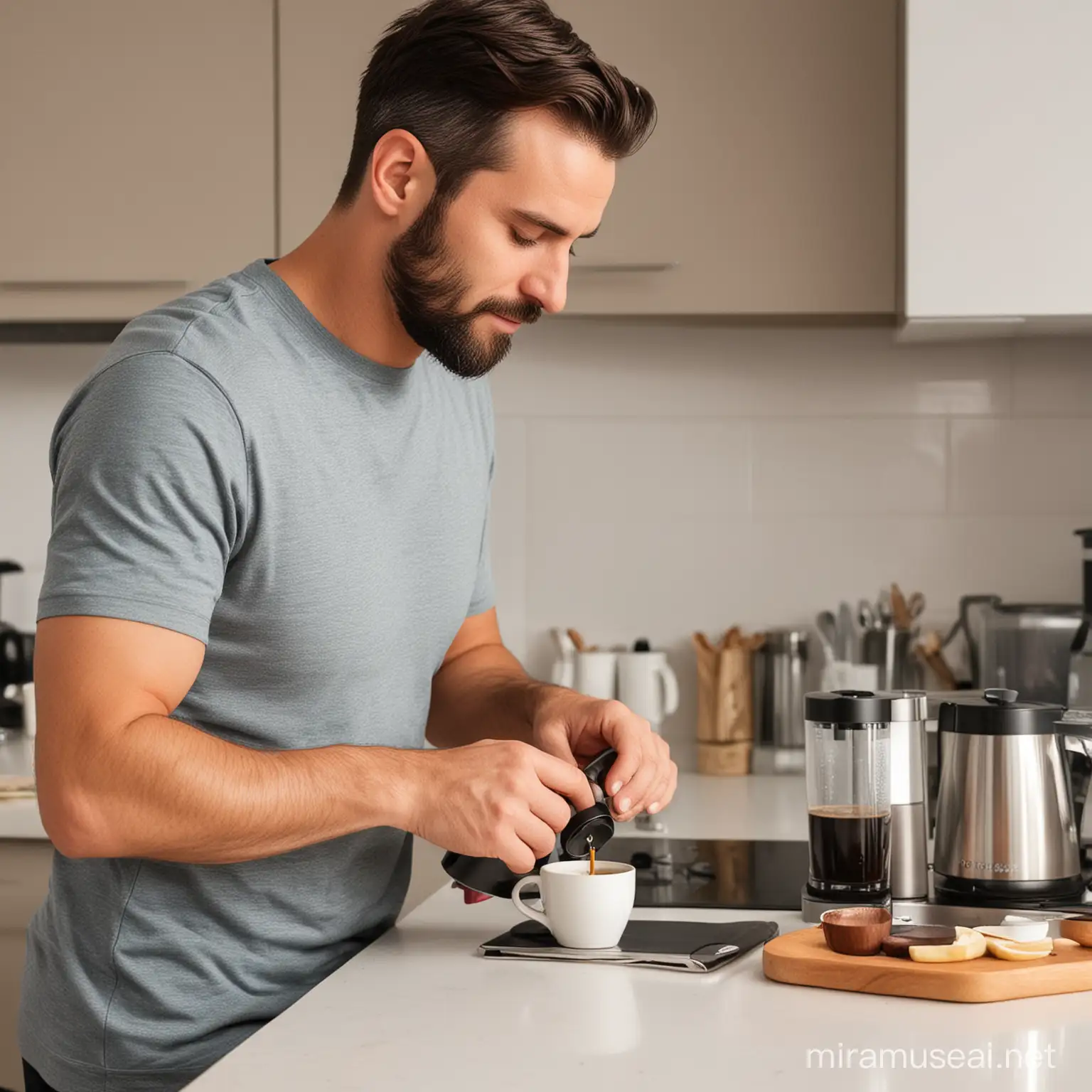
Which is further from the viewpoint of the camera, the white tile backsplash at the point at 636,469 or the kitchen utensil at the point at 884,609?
Result: the white tile backsplash at the point at 636,469

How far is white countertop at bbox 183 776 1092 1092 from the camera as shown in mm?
841

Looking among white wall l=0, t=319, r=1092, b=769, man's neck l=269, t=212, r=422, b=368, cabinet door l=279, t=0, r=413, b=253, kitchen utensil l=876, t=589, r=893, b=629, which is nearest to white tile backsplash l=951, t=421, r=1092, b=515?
white wall l=0, t=319, r=1092, b=769

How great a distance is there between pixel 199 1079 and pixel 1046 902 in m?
0.73

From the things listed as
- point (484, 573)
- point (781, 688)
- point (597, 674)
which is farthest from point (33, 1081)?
point (781, 688)

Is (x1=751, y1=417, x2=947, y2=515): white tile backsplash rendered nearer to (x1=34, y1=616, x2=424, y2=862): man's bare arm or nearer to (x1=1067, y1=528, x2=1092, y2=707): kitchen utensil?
(x1=1067, y1=528, x2=1092, y2=707): kitchen utensil

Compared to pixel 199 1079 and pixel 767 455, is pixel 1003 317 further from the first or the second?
pixel 199 1079

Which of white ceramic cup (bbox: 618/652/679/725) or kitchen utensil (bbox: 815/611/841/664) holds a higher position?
kitchen utensil (bbox: 815/611/841/664)

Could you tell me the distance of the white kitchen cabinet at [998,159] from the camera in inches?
75.7

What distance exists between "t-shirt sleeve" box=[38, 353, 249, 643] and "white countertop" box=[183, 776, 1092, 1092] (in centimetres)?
31

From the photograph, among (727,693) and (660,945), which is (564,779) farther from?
(727,693)

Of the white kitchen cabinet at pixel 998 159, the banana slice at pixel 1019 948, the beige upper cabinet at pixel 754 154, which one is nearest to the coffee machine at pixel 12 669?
the beige upper cabinet at pixel 754 154

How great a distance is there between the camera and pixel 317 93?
2.15 meters

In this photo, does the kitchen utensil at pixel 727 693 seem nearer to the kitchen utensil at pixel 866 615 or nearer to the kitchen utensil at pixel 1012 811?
the kitchen utensil at pixel 866 615

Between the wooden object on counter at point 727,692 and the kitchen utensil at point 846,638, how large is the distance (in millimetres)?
131
